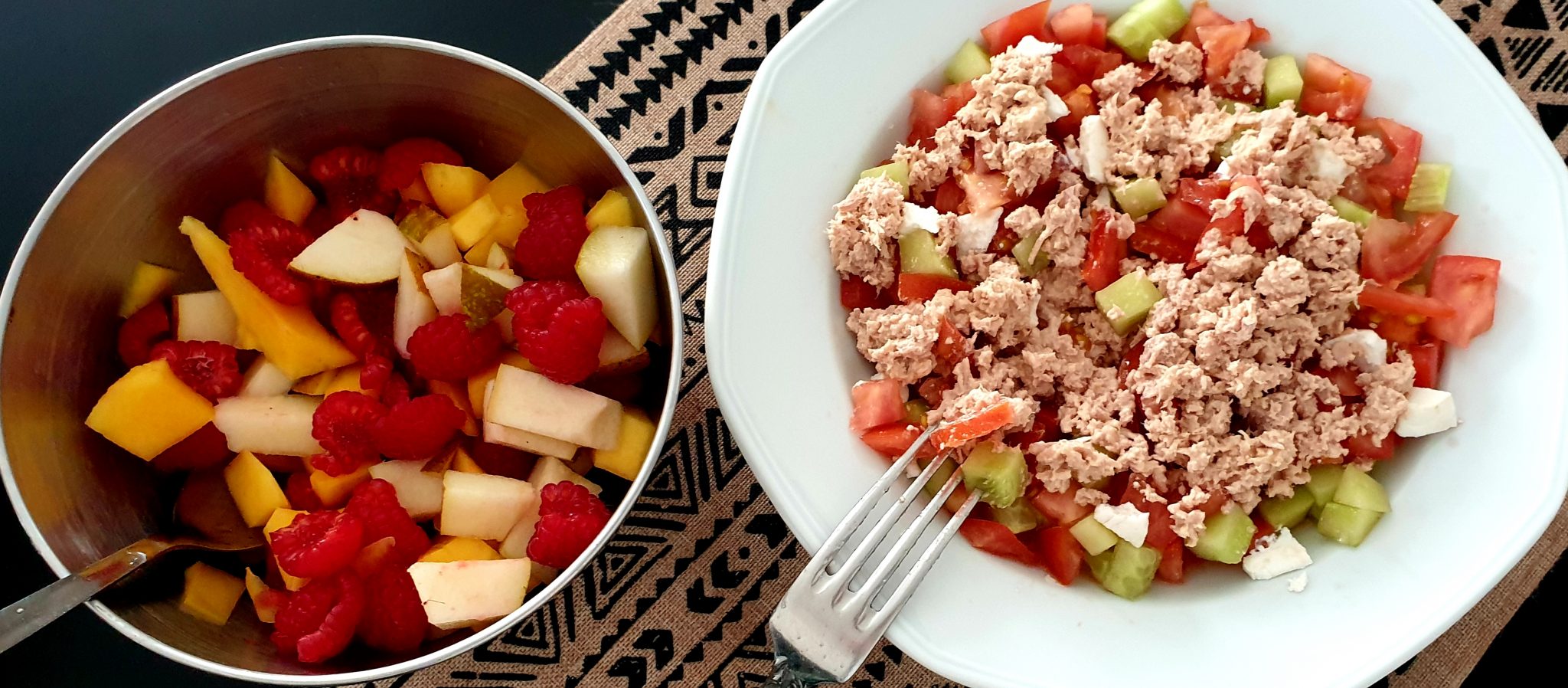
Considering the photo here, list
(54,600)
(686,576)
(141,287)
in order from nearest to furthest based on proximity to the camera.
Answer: (54,600)
(141,287)
(686,576)

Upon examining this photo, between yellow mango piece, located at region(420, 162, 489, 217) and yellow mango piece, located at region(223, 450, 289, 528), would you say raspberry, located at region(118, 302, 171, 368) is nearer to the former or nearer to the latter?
yellow mango piece, located at region(223, 450, 289, 528)

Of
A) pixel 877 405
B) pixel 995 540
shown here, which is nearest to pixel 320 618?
pixel 877 405

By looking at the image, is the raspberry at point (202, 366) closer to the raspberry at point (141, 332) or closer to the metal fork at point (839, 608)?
the raspberry at point (141, 332)

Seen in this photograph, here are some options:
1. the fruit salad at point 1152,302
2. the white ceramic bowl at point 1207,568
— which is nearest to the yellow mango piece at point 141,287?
the white ceramic bowl at point 1207,568

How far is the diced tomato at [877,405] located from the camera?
1198 millimetres

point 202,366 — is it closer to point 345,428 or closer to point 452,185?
point 345,428

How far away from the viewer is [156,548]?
1152 mm

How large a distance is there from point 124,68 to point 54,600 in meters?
0.86

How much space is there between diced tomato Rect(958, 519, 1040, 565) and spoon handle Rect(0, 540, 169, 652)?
0.96 meters

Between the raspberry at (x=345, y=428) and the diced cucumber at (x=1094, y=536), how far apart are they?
2.78 feet

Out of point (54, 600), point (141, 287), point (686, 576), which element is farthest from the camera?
point (686, 576)

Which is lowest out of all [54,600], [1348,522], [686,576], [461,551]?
[686,576]

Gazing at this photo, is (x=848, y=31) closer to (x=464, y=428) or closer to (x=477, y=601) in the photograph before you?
(x=464, y=428)

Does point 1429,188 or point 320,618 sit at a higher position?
point 1429,188
